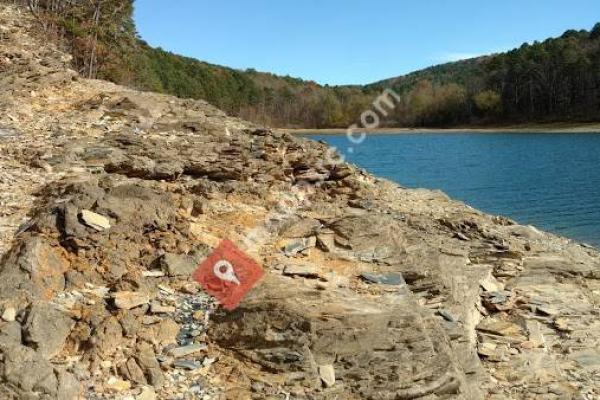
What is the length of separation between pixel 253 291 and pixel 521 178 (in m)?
28.1

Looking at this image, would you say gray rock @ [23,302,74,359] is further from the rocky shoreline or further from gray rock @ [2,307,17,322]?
gray rock @ [2,307,17,322]

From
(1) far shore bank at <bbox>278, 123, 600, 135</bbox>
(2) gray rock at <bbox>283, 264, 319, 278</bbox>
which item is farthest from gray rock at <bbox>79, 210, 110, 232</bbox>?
(1) far shore bank at <bbox>278, 123, 600, 135</bbox>

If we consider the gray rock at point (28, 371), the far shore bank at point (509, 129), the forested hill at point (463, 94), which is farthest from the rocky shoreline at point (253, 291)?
the far shore bank at point (509, 129)

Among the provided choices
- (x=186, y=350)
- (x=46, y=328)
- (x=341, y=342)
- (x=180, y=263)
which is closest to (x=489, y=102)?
(x=180, y=263)

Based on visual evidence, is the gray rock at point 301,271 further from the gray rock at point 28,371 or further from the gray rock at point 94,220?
the gray rock at point 28,371

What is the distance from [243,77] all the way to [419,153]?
8633 cm

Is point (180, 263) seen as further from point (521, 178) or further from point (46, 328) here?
point (521, 178)

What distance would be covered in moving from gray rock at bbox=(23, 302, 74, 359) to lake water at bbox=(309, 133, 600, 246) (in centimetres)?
1618

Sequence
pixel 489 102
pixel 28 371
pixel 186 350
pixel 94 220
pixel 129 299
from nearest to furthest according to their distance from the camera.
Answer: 1. pixel 28 371
2. pixel 186 350
3. pixel 129 299
4. pixel 94 220
5. pixel 489 102

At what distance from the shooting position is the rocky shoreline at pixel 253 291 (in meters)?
5.29

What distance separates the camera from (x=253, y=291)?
632 cm

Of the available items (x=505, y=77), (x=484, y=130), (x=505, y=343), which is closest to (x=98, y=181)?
(x=505, y=343)

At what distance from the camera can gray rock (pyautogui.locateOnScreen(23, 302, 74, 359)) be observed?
5.11 metres

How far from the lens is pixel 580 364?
7.05 metres
